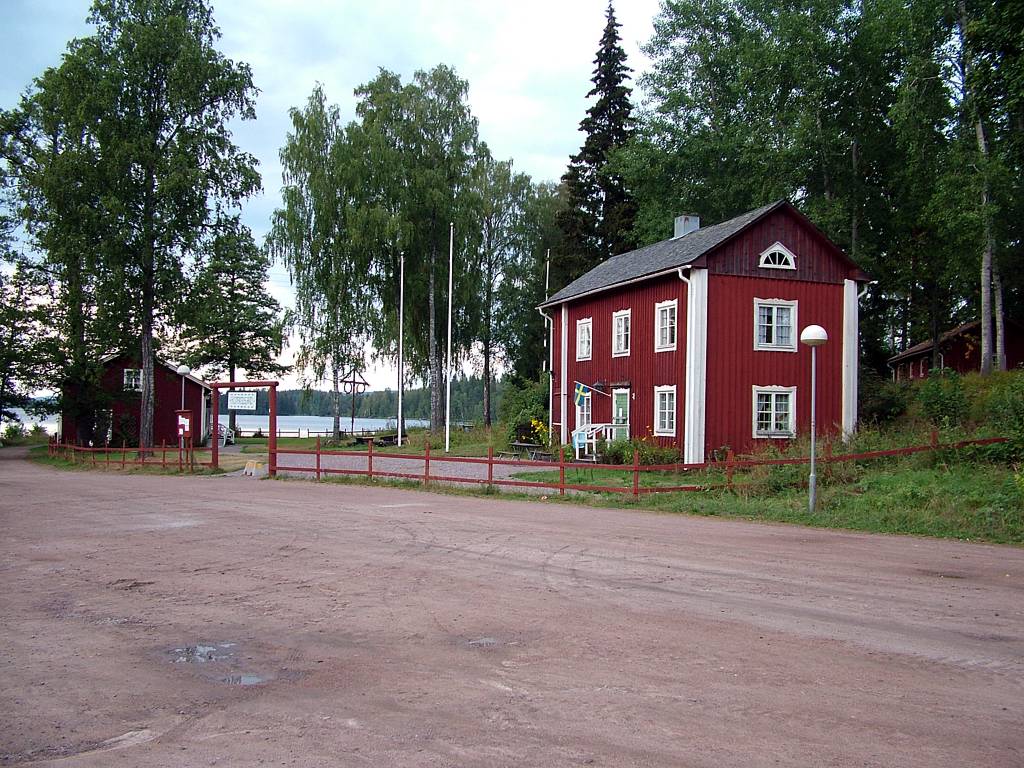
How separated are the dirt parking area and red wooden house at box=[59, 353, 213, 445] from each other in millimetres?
36553

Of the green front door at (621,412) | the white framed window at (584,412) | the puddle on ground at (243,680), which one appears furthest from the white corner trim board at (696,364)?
the puddle on ground at (243,680)

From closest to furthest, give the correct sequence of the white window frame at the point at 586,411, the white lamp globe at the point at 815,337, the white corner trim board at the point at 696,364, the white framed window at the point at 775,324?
the white lamp globe at the point at 815,337
the white corner trim board at the point at 696,364
the white framed window at the point at 775,324
the white window frame at the point at 586,411

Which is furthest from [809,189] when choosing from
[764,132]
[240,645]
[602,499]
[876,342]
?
[240,645]

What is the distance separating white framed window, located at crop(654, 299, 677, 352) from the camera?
27.5 metres

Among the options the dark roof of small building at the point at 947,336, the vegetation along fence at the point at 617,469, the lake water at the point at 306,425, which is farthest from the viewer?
the lake water at the point at 306,425

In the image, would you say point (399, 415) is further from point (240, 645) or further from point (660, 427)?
point (240, 645)

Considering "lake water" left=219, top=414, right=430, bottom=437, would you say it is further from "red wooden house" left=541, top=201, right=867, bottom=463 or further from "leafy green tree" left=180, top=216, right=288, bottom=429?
"red wooden house" left=541, top=201, right=867, bottom=463

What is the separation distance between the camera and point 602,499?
61.6 feet

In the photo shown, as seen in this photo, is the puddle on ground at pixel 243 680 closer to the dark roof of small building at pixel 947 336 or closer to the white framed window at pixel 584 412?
the white framed window at pixel 584 412

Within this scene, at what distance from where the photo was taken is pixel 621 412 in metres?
30.1

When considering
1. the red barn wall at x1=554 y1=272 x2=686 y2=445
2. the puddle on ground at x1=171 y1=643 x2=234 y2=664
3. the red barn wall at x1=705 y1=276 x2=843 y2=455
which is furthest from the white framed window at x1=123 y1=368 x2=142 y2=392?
the puddle on ground at x1=171 y1=643 x2=234 y2=664

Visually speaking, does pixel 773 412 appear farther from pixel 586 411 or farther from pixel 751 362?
pixel 586 411

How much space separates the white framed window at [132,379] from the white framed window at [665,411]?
3235 cm

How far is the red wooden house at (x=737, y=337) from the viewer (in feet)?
86.7
